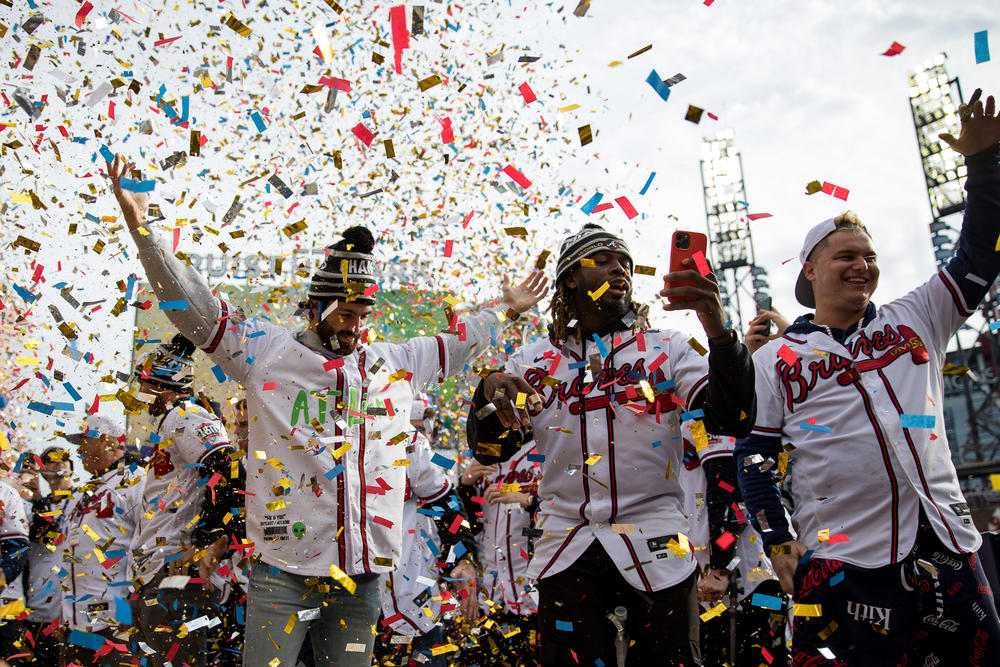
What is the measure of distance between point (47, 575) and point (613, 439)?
6.84 m

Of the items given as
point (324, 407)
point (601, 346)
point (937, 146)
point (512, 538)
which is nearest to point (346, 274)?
point (324, 407)

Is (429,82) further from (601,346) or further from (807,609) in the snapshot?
(807,609)

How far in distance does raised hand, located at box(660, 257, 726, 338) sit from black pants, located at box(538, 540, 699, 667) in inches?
41.9

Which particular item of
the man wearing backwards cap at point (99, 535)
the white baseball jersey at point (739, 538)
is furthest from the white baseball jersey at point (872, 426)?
the man wearing backwards cap at point (99, 535)

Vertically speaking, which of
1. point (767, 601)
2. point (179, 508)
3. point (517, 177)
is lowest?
point (767, 601)

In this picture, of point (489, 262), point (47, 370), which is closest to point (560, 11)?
point (489, 262)

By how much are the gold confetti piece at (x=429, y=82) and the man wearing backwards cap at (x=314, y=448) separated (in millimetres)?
1685

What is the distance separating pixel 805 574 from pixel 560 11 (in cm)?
341

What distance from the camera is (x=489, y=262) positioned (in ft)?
24.1

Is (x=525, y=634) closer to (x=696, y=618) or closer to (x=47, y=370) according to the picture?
(x=696, y=618)

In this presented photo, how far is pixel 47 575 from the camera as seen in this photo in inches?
291

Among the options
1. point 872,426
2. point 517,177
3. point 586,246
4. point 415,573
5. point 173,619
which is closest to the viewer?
point 872,426

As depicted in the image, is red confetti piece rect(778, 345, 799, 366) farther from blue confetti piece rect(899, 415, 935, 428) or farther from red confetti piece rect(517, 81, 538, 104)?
red confetti piece rect(517, 81, 538, 104)

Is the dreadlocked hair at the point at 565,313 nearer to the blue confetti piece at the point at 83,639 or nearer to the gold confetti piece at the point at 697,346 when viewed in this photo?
the gold confetti piece at the point at 697,346
